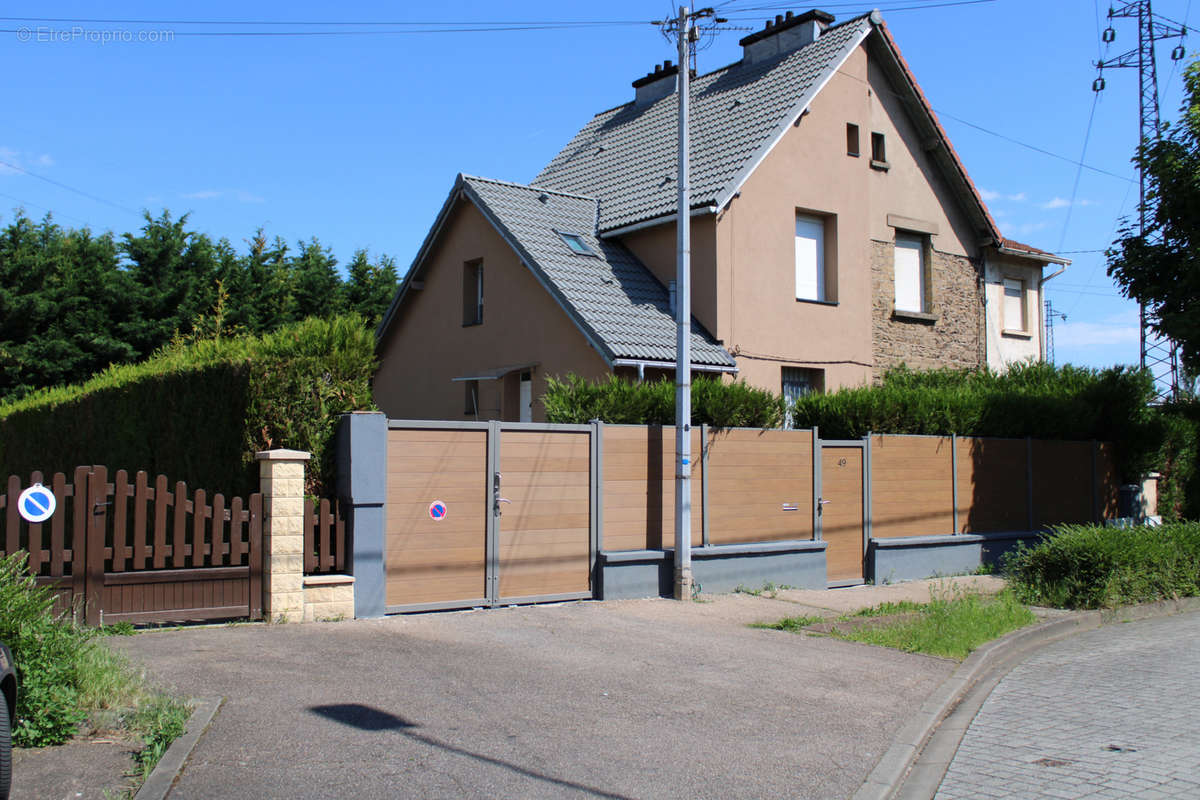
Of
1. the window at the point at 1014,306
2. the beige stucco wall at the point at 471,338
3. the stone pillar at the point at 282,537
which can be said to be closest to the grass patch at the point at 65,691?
the stone pillar at the point at 282,537

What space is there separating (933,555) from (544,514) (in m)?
7.34

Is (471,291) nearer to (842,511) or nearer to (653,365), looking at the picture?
(653,365)

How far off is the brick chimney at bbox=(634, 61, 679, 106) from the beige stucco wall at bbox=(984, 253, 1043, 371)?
27.9 feet

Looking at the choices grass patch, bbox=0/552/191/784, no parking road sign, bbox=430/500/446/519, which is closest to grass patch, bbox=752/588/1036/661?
no parking road sign, bbox=430/500/446/519

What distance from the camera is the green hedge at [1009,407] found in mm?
15766

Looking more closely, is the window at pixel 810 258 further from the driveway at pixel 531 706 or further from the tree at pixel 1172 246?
the driveway at pixel 531 706

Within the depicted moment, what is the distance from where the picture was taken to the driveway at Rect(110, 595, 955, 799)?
5.62 m

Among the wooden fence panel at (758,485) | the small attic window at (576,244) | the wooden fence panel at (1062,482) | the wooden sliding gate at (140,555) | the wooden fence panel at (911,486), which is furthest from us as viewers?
the small attic window at (576,244)

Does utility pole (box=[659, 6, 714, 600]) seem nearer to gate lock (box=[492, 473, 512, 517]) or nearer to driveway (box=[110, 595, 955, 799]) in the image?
driveway (box=[110, 595, 955, 799])

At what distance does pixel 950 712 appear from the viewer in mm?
7863

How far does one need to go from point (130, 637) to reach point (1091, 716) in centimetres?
768

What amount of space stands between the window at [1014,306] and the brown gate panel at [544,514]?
1537cm

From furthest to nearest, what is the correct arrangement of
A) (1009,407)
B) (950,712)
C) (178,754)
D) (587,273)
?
(587,273) < (1009,407) < (950,712) < (178,754)

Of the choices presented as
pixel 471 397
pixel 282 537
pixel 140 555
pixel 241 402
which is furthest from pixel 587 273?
pixel 140 555
